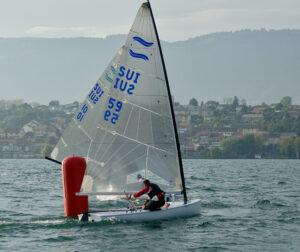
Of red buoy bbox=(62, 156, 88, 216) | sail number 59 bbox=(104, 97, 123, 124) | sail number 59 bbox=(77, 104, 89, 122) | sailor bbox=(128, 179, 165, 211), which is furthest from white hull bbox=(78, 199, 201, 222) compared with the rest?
sail number 59 bbox=(77, 104, 89, 122)

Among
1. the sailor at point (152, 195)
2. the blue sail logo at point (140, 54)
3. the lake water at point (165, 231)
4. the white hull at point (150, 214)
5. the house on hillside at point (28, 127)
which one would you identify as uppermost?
the house on hillside at point (28, 127)

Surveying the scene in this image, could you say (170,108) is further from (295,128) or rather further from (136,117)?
(295,128)

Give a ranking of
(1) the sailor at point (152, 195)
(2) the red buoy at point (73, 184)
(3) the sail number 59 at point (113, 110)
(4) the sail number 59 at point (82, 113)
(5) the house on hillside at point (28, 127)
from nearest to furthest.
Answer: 1. (1) the sailor at point (152, 195)
2. (3) the sail number 59 at point (113, 110)
3. (2) the red buoy at point (73, 184)
4. (4) the sail number 59 at point (82, 113)
5. (5) the house on hillside at point (28, 127)

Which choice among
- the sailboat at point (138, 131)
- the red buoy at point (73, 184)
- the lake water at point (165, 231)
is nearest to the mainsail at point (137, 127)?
the sailboat at point (138, 131)

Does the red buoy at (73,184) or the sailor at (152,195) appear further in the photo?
the red buoy at (73,184)

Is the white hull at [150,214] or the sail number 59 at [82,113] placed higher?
the sail number 59 at [82,113]

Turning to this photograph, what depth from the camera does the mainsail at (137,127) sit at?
2030 centimetres

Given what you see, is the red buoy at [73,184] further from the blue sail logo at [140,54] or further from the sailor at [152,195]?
the blue sail logo at [140,54]

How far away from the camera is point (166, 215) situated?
802 inches

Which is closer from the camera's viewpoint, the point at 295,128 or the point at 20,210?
the point at 20,210

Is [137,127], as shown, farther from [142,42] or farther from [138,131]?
[142,42]

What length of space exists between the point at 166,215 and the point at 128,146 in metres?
2.49

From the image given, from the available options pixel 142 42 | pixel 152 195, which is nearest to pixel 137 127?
pixel 152 195

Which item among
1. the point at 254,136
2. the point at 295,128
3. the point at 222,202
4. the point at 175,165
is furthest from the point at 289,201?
the point at 295,128
